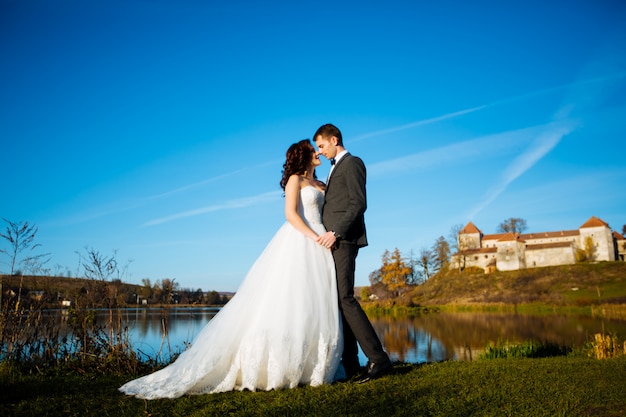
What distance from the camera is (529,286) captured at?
52.4 metres

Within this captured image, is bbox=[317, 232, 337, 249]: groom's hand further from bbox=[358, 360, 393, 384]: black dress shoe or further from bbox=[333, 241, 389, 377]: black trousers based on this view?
bbox=[358, 360, 393, 384]: black dress shoe

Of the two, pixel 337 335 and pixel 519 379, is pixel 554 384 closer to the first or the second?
pixel 519 379

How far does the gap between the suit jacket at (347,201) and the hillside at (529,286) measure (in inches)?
1688

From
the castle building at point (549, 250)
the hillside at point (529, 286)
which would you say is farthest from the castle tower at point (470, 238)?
the hillside at point (529, 286)

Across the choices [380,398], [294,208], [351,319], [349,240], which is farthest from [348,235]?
[380,398]

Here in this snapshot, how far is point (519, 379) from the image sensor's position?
426cm

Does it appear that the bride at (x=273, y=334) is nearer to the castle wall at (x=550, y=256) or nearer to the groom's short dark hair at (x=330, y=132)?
the groom's short dark hair at (x=330, y=132)

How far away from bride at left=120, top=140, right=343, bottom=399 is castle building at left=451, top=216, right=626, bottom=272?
230 feet

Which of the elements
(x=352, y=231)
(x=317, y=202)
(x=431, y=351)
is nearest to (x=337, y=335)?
(x=352, y=231)

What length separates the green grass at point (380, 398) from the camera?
312 centimetres

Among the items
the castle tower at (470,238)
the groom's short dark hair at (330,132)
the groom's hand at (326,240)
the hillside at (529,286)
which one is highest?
the castle tower at (470,238)

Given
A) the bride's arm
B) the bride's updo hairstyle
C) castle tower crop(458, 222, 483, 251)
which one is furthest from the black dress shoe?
castle tower crop(458, 222, 483, 251)

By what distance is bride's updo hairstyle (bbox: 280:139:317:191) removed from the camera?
464cm

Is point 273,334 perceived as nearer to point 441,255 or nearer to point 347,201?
point 347,201
